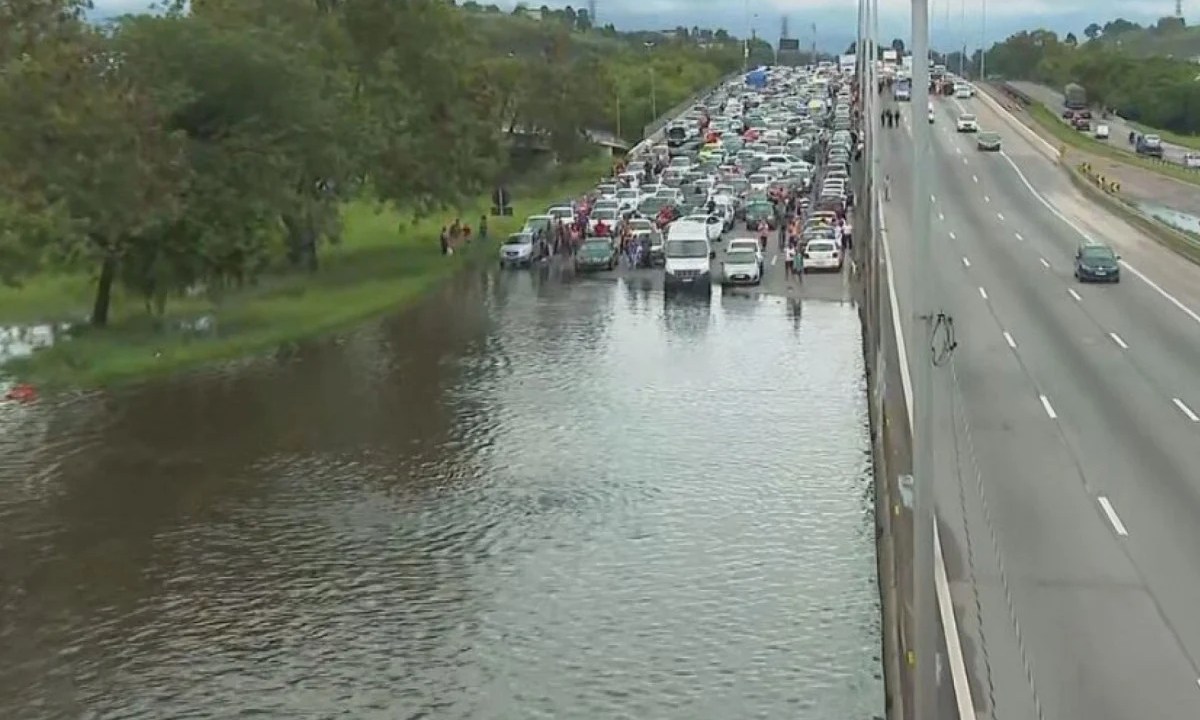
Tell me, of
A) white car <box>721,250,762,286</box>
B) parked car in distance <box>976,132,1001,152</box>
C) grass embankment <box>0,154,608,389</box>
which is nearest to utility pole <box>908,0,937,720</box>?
grass embankment <box>0,154,608,389</box>

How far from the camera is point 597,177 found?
81562mm

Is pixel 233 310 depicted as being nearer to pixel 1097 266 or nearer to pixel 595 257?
pixel 595 257

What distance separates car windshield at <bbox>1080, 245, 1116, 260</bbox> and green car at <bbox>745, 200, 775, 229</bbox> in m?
15.7

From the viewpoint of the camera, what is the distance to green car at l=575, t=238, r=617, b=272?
46906 mm

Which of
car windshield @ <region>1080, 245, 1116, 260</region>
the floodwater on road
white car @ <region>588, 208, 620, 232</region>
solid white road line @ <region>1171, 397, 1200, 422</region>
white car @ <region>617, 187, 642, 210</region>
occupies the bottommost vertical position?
the floodwater on road

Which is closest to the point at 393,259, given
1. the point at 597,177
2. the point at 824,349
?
the point at 824,349

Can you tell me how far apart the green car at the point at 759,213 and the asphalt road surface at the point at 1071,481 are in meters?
11.8

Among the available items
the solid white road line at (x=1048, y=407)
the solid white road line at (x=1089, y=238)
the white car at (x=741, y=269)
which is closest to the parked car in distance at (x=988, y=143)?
the solid white road line at (x=1089, y=238)

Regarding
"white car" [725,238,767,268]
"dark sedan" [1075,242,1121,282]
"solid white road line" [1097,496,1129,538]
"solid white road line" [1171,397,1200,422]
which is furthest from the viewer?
"white car" [725,238,767,268]

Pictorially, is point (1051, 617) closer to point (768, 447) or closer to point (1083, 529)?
point (1083, 529)

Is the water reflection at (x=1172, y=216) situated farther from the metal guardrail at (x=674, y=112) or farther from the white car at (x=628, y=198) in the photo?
the metal guardrail at (x=674, y=112)

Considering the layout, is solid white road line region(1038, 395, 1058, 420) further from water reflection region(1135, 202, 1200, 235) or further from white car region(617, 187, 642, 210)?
water reflection region(1135, 202, 1200, 235)

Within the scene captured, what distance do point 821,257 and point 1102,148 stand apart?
40.8m

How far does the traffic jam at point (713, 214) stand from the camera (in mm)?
44281
